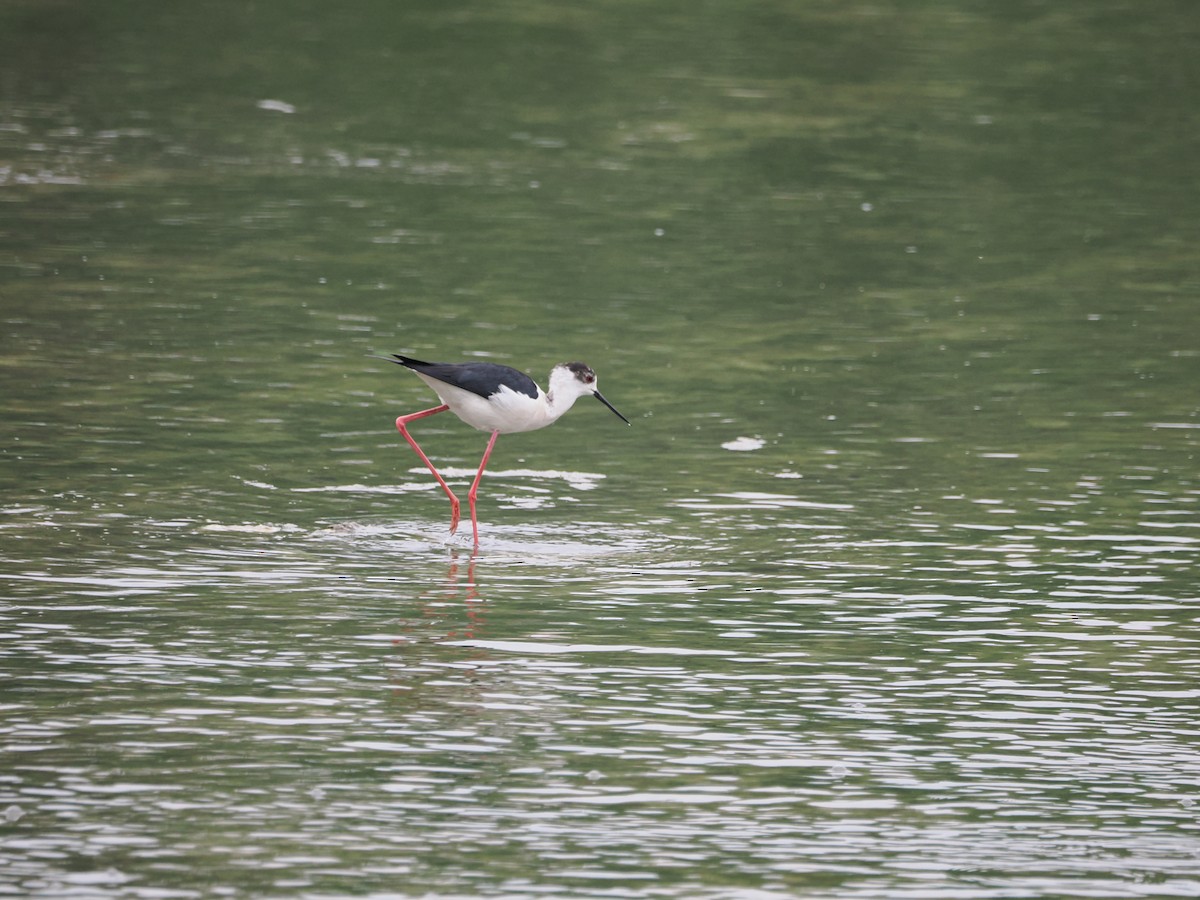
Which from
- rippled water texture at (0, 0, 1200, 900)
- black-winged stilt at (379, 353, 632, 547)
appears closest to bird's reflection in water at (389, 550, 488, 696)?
rippled water texture at (0, 0, 1200, 900)

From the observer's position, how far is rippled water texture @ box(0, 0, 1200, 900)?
9438mm

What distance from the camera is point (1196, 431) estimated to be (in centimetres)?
1798

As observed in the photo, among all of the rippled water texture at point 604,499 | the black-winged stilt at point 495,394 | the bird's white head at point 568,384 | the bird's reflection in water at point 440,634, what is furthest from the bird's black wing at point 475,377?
the bird's reflection in water at point 440,634

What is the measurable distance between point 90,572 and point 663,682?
3.77 meters

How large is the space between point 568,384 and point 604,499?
0.93 meters

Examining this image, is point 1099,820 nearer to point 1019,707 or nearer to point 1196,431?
point 1019,707

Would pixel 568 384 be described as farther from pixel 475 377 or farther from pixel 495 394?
pixel 475 377

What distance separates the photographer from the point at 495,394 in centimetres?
1481

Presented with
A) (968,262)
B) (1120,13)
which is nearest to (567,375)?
(968,262)

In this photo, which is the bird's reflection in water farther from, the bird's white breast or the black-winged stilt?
the bird's white breast

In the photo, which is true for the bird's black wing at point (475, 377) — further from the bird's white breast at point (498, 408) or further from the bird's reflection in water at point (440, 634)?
the bird's reflection in water at point (440, 634)

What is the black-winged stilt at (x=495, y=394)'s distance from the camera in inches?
580

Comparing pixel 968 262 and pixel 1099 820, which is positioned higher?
pixel 968 262

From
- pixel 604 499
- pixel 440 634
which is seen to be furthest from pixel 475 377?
pixel 440 634
